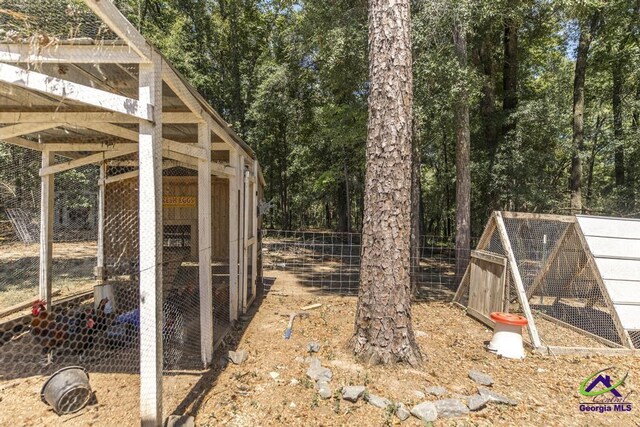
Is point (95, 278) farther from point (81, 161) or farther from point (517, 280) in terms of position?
point (517, 280)

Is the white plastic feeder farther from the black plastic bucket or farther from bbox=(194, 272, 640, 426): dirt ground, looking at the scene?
the black plastic bucket

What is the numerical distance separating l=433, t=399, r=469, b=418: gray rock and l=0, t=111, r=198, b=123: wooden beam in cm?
308

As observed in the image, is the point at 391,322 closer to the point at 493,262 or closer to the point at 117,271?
the point at 493,262

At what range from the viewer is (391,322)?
11.5 ft

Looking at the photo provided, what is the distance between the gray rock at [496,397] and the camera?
2.91 m

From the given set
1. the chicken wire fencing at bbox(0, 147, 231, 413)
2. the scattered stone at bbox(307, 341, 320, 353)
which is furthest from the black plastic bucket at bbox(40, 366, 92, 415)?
the scattered stone at bbox(307, 341, 320, 353)

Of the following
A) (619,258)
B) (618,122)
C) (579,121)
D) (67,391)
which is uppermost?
(618,122)

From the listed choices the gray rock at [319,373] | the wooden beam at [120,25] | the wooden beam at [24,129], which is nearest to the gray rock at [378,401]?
the gray rock at [319,373]

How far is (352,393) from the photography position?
2.87 metres

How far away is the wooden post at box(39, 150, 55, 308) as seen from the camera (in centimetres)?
442

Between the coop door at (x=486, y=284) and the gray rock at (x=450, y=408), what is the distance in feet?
7.52

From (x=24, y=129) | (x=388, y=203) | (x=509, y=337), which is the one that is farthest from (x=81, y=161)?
(x=509, y=337)

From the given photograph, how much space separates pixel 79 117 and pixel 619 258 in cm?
618

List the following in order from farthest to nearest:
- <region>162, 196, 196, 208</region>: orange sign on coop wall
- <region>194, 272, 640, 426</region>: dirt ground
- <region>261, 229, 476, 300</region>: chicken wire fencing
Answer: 1. <region>162, 196, 196, 208</region>: orange sign on coop wall
2. <region>261, 229, 476, 300</region>: chicken wire fencing
3. <region>194, 272, 640, 426</region>: dirt ground
